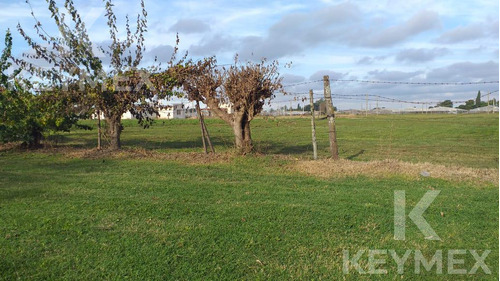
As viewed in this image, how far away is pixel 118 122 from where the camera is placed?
1550 cm

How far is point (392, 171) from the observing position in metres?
10.8

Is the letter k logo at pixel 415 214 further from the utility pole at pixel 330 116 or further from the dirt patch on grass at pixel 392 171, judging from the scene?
the utility pole at pixel 330 116

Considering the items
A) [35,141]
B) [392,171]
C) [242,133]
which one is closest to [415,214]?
[392,171]

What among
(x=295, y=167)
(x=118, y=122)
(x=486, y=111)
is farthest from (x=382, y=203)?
(x=486, y=111)

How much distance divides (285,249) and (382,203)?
2.81 meters

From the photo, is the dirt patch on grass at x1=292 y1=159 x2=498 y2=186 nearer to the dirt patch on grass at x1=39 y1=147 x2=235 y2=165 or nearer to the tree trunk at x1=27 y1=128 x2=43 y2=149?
the dirt patch on grass at x1=39 y1=147 x2=235 y2=165

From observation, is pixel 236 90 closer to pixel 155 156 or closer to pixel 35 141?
pixel 155 156

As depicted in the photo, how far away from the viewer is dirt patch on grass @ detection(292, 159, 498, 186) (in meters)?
10.4

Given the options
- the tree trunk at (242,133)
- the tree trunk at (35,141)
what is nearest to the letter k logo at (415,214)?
the tree trunk at (242,133)

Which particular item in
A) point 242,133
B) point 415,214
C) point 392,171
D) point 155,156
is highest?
point 242,133

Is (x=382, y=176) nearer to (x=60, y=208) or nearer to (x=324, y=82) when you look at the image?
(x=324, y=82)

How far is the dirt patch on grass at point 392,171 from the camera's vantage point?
10375 millimetres

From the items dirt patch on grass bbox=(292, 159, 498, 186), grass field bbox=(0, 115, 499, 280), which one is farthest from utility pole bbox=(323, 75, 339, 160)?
grass field bbox=(0, 115, 499, 280)

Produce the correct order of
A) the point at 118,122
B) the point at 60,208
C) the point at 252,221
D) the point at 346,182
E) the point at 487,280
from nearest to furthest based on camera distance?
the point at 487,280, the point at 252,221, the point at 60,208, the point at 346,182, the point at 118,122
